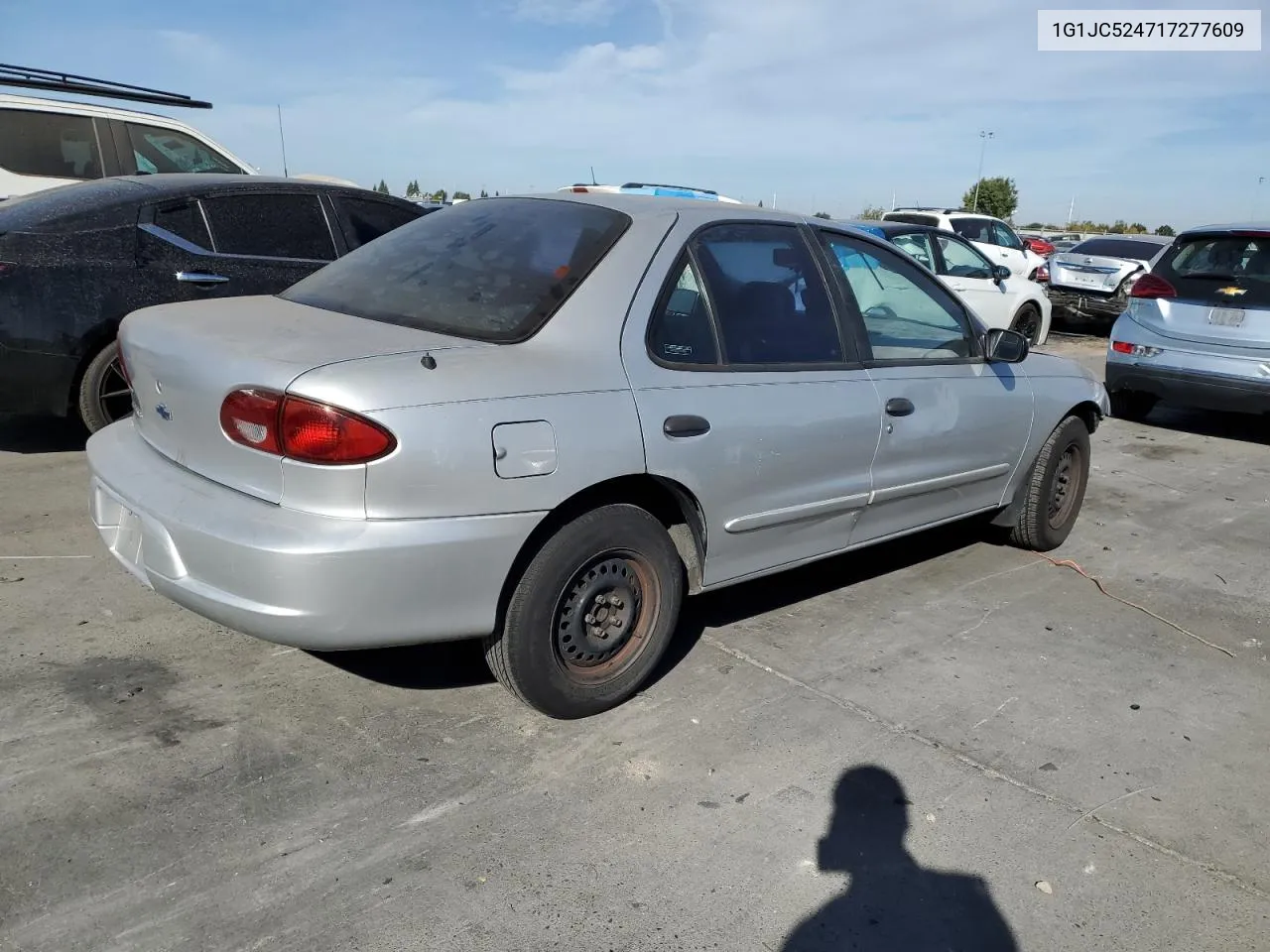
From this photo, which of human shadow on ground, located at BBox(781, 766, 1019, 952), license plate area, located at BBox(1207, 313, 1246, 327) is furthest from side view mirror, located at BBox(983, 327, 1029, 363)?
license plate area, located at BBox(1207, 313, 1246, 327)

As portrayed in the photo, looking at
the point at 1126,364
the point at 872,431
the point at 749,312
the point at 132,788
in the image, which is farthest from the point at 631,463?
the point at 1126,364

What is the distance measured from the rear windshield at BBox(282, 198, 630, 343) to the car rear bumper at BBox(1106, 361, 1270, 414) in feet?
19.4

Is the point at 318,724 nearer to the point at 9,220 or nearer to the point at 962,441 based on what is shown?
the point at 962,441

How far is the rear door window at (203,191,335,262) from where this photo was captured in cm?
592

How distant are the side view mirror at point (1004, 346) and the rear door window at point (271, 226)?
389cm

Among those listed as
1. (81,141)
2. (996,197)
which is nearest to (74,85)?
(81,141)

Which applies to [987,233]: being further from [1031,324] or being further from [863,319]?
[863,319]

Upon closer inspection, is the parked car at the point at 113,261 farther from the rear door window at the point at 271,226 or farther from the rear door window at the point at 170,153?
the rear door window at the point at 170,153

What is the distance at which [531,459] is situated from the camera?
2848mm

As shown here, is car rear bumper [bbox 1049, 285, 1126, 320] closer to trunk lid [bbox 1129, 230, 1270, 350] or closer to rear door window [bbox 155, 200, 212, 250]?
trunk lid [bbox 1129, 230, 1270, 350]

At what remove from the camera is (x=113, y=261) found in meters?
5.41

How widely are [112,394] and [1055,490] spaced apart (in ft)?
16.0

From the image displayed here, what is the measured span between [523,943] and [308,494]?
3.92 feet

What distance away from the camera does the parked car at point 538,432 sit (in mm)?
2670
